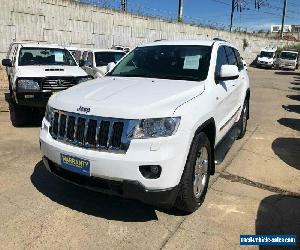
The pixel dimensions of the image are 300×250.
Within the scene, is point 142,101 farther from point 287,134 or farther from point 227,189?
point 287,134

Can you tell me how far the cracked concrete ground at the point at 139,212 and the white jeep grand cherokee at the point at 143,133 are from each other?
1.16 feet

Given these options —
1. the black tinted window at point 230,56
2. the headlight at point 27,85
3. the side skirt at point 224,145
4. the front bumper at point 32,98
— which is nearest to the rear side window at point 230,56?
the black tinted window at point 230,56

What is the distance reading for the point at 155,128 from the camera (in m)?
3.59

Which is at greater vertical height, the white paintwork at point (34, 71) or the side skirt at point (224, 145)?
the white paintwork at point (34, 71)

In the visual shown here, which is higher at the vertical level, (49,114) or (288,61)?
(49,114)

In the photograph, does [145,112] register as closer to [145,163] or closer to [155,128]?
[155,128]

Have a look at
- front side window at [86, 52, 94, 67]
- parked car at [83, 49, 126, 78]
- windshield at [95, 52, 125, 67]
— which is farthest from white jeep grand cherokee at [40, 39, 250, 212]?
windshield at [95, 52, 125, 67]

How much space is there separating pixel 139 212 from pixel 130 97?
4.38 ft

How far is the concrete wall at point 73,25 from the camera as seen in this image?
18500 mm

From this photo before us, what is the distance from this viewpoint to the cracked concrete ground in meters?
3.70

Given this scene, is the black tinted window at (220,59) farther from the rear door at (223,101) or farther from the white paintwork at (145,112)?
the white paintwork at (145,112)

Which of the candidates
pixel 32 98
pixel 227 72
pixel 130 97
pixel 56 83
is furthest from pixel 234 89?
pixel 32 98

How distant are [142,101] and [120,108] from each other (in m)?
0.28

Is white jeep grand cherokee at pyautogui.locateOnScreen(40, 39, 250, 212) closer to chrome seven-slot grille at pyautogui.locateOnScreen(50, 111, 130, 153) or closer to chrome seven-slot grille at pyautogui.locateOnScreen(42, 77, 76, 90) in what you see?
chrome seven-slot grille at pyautogui.locateOnScreen(50, 111, 130, 153)
